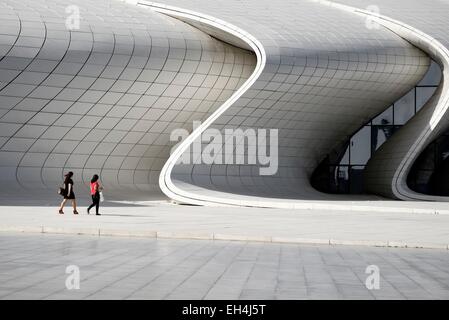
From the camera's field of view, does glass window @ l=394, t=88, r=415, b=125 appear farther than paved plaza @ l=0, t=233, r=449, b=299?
Yes

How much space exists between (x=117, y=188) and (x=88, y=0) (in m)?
8.99

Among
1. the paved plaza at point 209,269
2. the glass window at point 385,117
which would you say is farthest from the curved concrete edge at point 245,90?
the paved plaza at point 209,269

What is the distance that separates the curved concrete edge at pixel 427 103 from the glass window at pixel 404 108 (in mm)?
1968

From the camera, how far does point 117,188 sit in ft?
125

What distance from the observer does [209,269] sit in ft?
35.6

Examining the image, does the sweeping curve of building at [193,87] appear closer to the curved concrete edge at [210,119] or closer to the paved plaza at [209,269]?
the curved concrete edge at [210,119]

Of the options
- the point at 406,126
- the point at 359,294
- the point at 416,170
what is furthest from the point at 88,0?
the point at 359,294

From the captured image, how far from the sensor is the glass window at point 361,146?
43.3m

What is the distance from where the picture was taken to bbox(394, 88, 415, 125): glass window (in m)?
41.4

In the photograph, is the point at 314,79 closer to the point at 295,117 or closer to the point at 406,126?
the point at 295,117

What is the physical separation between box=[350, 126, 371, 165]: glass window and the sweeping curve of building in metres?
3.20

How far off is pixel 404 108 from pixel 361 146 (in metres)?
3.25

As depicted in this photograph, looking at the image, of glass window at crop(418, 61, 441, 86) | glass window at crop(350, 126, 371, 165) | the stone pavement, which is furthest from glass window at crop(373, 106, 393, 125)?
the stone pavement

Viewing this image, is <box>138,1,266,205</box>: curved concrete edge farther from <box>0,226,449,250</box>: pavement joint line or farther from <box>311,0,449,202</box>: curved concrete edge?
<box>0,226,449,250</box>: pavement joint line
